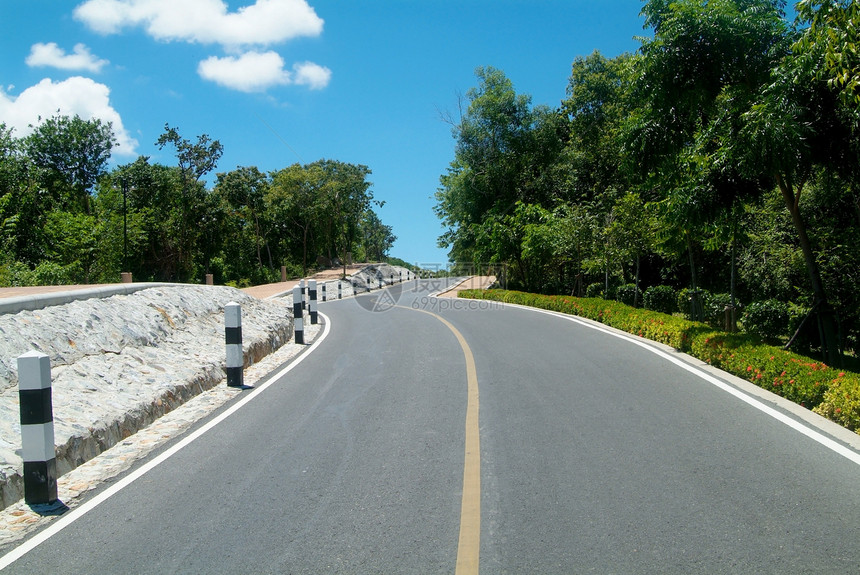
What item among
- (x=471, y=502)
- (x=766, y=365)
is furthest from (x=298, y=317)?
(x=471, y=502)

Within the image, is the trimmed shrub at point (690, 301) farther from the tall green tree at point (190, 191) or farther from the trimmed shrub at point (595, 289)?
the tall green tree at point (190, 191)

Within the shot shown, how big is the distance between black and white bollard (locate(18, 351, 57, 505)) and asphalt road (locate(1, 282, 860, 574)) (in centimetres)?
48

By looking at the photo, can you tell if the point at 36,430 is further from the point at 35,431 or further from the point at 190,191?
the point at 190,191

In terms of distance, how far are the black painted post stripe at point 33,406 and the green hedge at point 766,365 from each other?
283 inches

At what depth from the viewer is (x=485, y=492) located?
4.45 m

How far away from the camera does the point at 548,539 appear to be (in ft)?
12.2

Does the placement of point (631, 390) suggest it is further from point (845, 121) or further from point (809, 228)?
point (809, 228)

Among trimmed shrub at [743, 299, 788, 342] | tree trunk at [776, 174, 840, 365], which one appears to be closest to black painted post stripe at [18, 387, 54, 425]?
tree trunk at [776, 174, 840, 365]

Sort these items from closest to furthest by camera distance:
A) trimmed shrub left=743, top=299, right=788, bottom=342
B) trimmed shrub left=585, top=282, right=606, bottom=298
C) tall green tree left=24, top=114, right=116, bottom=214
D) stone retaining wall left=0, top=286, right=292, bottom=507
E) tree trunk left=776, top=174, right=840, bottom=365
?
stone retaining wall left=0, top=286, right=292, bottom=507 → tree trunk left=776, top=174, right=840, bottom=365 → trimmed shrub left=743, top=299, right=788, bottom=342 → trimmed shrub left=585, top=282, right=606, bottom=298 → tall green tree left=24, top=114, right=116, bottom=214

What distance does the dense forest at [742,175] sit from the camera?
29.6ft

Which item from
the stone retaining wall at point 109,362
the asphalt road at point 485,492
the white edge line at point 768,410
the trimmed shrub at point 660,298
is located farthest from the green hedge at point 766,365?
the trimmed shrub at point 660,298

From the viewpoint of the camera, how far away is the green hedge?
6.37m

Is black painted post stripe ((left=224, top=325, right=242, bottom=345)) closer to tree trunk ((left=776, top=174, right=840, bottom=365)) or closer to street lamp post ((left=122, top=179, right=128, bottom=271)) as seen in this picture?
tree trunk ((left=776, top=174, right=840, bottom=365))

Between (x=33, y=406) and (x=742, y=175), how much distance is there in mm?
10184
